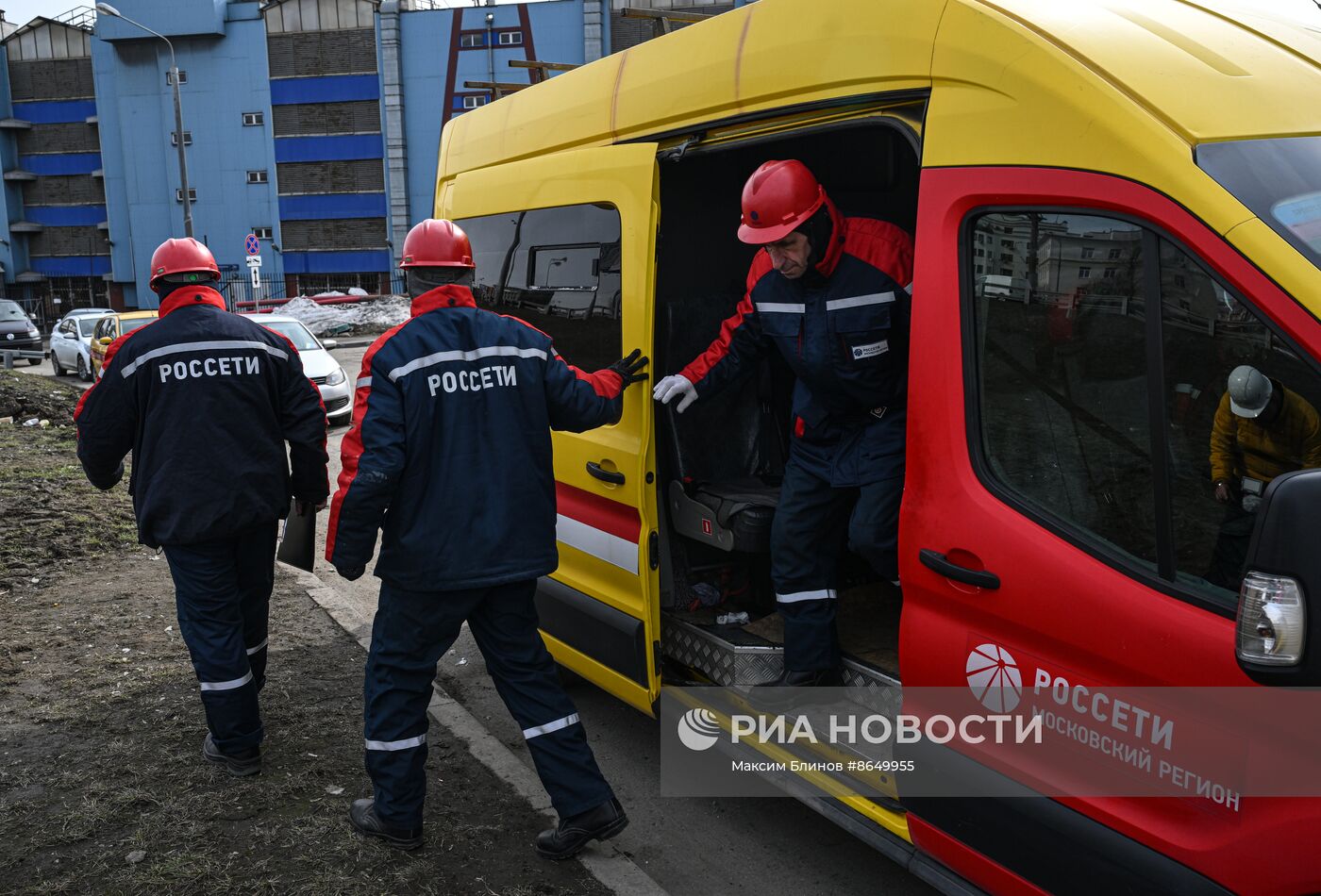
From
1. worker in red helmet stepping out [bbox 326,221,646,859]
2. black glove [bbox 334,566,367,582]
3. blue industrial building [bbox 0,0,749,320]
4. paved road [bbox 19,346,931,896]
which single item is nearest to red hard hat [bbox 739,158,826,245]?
worker in red helmet stepping out [bbox 326,221,646,859]

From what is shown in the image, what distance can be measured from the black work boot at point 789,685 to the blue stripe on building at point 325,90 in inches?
1732

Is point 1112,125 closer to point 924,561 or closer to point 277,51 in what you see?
point 924,561

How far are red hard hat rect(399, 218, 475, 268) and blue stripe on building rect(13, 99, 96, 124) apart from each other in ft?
174

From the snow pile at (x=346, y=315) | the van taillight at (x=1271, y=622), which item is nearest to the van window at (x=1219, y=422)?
the van taillight at (x=1271, y=622)

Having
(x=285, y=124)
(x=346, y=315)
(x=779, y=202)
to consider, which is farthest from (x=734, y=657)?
(x=285, y=124)

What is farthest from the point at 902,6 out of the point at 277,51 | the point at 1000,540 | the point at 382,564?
the point at 277,51

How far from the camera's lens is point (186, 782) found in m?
3.69

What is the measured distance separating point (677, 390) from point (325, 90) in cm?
4494

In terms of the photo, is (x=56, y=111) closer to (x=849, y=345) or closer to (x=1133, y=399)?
(x=849, y=345)

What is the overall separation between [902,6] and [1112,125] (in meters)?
0.69

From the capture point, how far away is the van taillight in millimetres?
1516

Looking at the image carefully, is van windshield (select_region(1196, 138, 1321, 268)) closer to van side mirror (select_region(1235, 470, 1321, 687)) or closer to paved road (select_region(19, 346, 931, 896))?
van side mirror (select_region(1235, 470, 1321, 687))

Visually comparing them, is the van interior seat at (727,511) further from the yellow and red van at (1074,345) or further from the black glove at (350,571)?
the black glove at (350,571)

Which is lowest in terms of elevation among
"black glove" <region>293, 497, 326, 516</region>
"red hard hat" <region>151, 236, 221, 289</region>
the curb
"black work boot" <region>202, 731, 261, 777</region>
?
the curb
